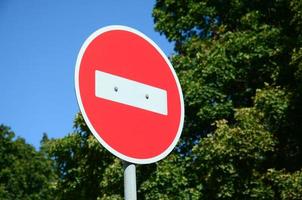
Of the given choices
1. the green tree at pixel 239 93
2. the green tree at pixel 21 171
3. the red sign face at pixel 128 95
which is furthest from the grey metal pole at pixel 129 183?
the green tree at pixel 21 171

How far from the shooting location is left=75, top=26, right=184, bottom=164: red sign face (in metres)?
1.92

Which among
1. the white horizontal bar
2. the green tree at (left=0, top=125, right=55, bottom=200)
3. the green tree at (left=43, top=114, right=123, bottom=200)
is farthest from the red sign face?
the green tree at (left=0, top=125, right=55, bottom=200)

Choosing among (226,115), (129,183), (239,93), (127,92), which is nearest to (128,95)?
(127,92)

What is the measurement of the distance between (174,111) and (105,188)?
27.0 ft

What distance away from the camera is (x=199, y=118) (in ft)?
34.4

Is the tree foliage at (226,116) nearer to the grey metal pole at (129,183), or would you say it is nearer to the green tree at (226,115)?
the green tree at (226,115)

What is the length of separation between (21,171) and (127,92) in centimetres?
Result: 2681

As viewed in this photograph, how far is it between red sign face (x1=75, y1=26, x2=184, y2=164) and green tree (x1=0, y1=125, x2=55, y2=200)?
82.2 feet

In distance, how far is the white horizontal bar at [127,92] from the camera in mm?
1968

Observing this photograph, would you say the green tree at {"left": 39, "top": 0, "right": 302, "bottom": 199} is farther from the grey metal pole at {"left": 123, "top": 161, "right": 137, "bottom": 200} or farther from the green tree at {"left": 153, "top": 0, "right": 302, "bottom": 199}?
the grey metal pole at {"left": 123, "top": 161, "right": 137, "bottom": 200}

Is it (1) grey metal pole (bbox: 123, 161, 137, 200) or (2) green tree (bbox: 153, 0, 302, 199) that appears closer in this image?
(1) grey metal pole (bbox: 123, 161, 137, 200)

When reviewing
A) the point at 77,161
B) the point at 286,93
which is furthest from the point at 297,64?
the point at 77,161

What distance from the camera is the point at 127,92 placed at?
6.60 ft

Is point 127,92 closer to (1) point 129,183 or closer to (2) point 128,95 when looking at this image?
(2) point 128,95
